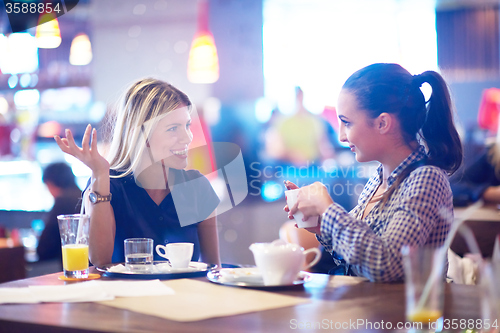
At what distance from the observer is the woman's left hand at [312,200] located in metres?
1.21

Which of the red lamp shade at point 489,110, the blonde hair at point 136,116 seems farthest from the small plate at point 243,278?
the red lamp shade at point 489,110

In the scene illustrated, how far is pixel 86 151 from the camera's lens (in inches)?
58.0

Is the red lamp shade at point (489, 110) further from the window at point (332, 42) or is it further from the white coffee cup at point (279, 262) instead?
the white coffee cup at point (279, 262)

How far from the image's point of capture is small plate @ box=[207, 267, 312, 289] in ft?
3.64

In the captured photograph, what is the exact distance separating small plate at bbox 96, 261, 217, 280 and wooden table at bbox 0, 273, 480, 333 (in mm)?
270

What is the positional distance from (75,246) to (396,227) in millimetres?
745

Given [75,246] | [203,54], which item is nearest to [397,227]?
[75,246]

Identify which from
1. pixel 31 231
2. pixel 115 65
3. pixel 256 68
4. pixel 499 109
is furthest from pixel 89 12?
pixel 499 109

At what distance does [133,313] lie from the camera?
892 millimetres

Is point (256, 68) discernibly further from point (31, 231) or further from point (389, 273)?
point (389, 273)

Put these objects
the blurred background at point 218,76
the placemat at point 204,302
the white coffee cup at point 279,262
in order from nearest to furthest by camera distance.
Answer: the placemat at point 204,302
the white coffee cup at point 279,262
the blurred background at point 218,76

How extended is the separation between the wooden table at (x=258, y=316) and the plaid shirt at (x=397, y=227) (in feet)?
0.31

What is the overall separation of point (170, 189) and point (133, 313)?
97 centimetres

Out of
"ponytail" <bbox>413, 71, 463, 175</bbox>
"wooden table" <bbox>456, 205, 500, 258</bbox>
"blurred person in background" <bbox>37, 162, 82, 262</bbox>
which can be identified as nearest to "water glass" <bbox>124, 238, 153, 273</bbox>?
"ponytail" <bbox>413, 71, 463, 175</bbox>
